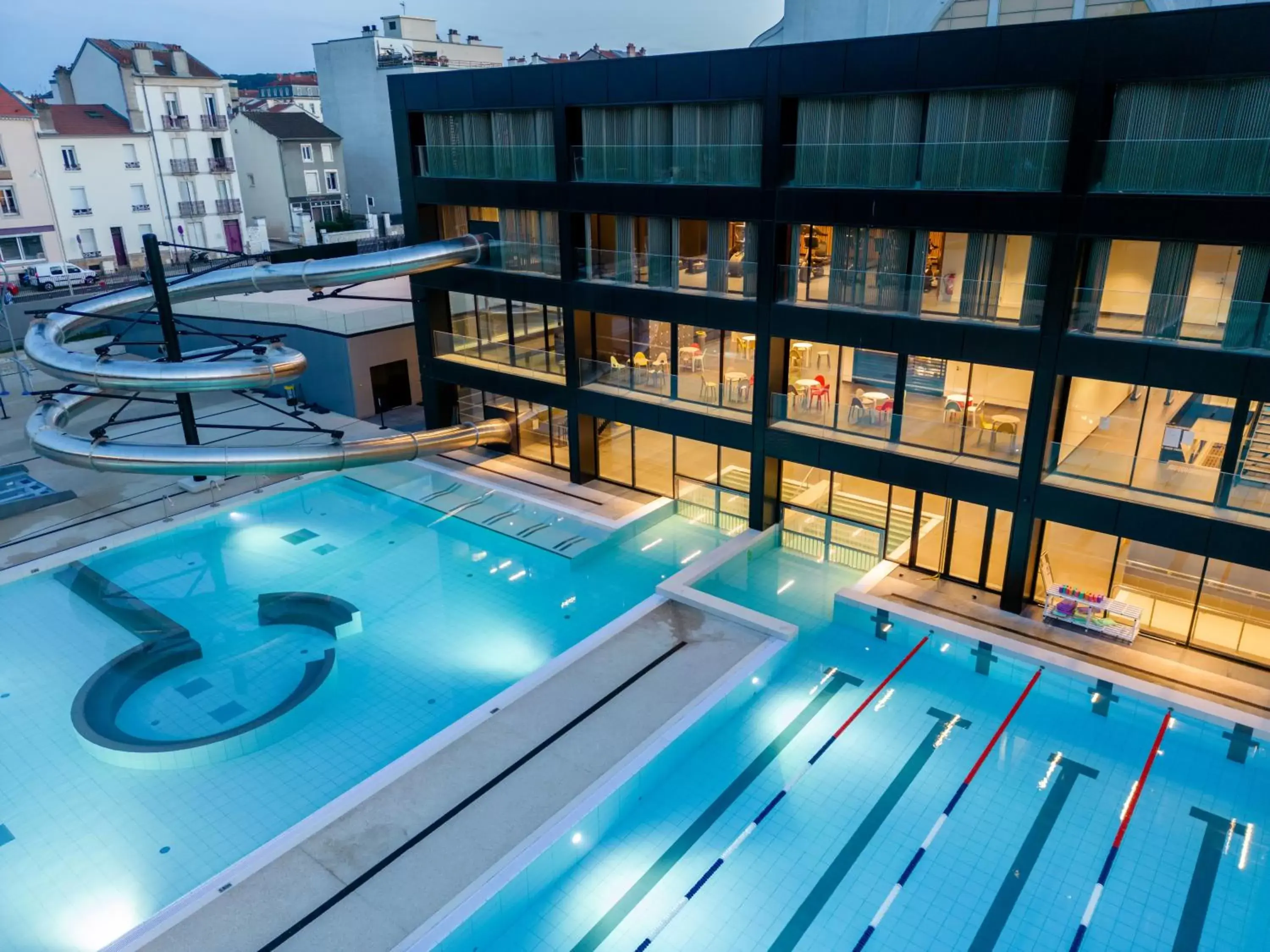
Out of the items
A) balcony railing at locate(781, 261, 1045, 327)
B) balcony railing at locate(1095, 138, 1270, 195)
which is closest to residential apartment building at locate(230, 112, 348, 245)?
balcony railing at locate(781, 261, 1045, 327)

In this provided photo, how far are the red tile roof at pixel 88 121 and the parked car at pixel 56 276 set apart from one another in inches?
315

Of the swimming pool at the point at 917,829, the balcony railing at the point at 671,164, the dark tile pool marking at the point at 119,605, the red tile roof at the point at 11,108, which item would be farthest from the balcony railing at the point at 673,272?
the red tile roof at the point at 11,108

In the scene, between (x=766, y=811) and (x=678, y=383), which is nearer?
(x=766, y=811)

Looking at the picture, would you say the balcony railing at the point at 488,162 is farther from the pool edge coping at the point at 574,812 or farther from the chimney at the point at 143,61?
the chimney at the point at 143,61

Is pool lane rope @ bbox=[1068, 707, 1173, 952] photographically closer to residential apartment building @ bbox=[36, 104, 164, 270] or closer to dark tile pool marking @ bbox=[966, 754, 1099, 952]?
dark tile pool marking @ bbox=[966, 754, 1099, 952]

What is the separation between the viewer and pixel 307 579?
18719 mm

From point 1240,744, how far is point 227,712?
15942 mm

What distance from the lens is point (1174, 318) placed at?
547 inches

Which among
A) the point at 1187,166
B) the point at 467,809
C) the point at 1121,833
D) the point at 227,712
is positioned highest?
the point at 1187,166

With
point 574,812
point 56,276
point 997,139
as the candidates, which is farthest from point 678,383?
point 56,276

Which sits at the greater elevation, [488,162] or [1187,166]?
[488,162]

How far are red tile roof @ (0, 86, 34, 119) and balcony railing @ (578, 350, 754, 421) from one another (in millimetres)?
40704

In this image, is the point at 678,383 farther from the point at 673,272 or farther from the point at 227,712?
the point at 227,712

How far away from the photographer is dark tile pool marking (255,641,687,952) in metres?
10.2
